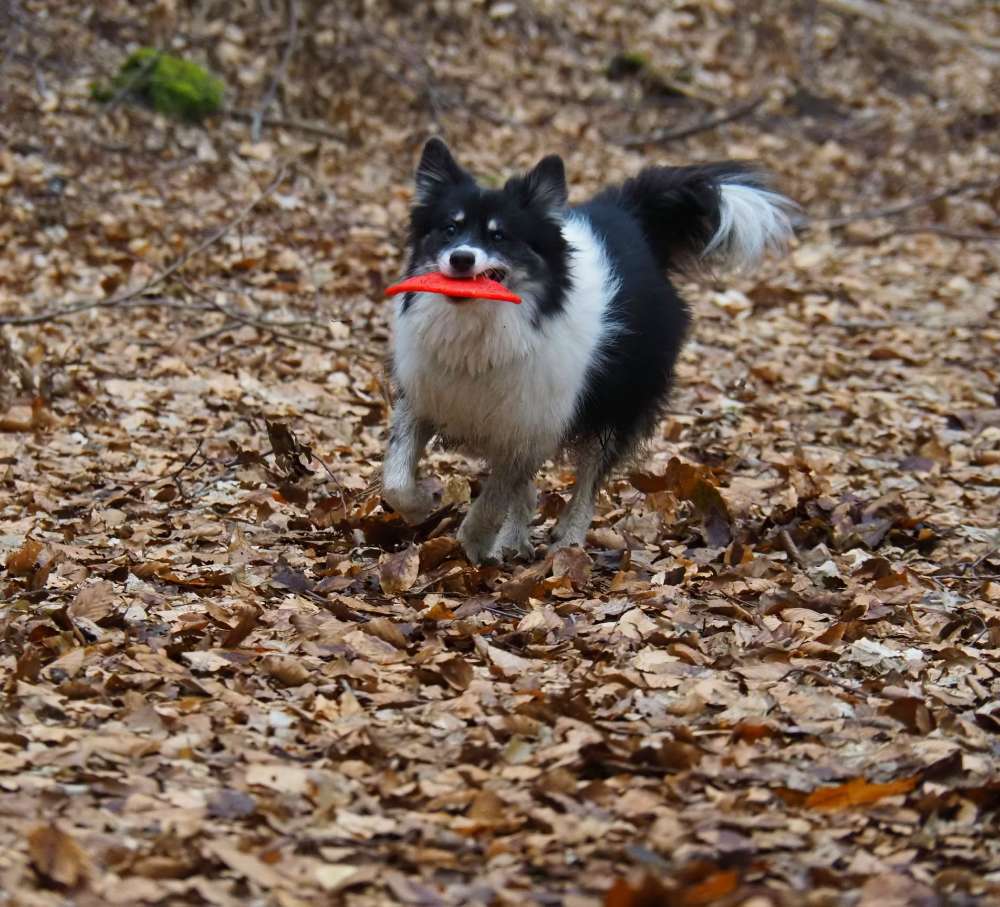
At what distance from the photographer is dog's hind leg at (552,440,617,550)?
6.26 m

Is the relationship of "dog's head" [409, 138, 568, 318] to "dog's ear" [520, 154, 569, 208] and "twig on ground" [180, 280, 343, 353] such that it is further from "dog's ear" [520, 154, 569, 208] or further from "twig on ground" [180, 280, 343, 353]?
"twig on ground" [180, 280, 343, 353]

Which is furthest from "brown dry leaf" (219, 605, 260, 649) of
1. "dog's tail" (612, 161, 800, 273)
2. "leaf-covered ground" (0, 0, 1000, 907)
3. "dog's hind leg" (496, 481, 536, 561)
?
"dog's tail" (612, 161, 800, 273)

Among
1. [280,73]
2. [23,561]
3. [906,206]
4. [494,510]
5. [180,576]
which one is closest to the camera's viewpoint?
[23,561]

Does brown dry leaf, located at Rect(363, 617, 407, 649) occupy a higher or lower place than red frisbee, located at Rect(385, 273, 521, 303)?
lower

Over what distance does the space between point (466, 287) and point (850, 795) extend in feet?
7.89

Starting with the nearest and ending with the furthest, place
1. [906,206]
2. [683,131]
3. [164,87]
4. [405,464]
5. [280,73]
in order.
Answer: [405,464] < [164,87] < [280,73] < [906,206] < [683,131]

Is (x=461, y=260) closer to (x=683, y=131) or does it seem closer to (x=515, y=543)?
(x=515, y=543)

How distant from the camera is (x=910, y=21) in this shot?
650 inches

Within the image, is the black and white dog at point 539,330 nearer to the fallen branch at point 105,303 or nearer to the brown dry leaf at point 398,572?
the brown dry leaf at point 398,572

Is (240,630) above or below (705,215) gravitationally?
below

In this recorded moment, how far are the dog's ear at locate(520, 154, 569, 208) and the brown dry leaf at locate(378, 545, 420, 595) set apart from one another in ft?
4.73

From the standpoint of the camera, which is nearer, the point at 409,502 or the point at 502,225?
the point at 502,225

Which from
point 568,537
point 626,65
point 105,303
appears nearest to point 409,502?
point 568,537

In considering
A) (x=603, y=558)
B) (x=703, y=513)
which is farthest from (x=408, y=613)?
(x=703, y=513)
